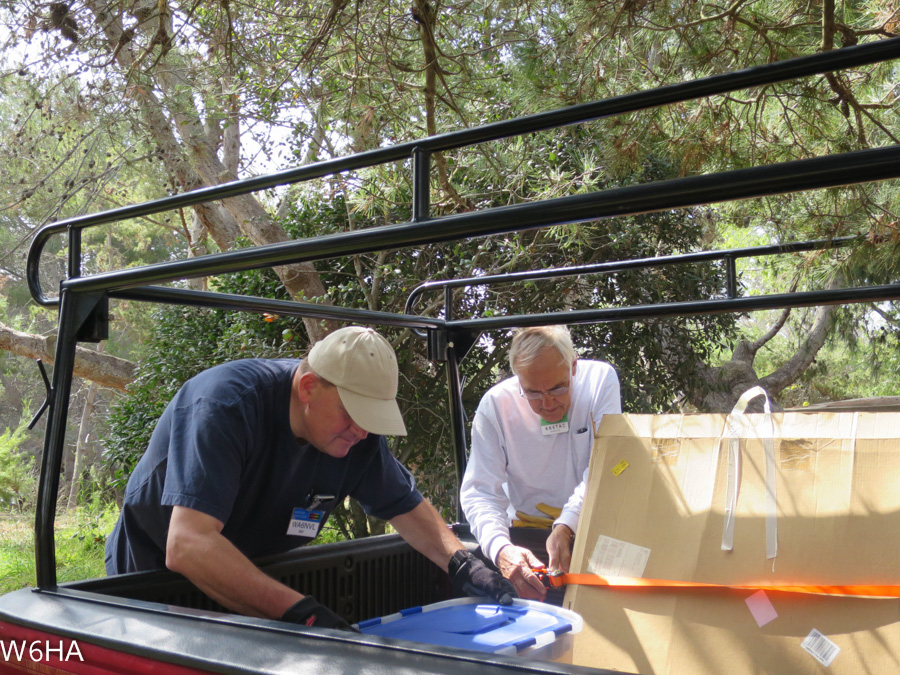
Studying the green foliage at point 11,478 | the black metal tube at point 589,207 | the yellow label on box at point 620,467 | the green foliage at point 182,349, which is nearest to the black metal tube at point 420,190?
the black metal tube at point 589,207

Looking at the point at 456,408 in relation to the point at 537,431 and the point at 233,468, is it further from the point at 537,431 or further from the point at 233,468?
the point at 233,468

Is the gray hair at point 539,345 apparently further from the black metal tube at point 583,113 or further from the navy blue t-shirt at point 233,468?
the black metal tube at point 583,113

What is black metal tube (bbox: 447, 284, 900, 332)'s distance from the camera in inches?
76.4

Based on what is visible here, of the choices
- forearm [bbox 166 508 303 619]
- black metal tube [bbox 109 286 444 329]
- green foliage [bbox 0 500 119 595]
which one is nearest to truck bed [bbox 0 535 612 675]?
forearm [bbox 166 508 303 619]

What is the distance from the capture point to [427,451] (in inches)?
215

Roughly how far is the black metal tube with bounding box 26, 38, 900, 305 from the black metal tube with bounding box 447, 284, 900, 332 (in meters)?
0.92

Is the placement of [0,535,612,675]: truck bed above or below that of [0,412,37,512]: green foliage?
above

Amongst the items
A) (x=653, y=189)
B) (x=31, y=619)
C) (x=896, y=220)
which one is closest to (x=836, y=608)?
(x=653, y=189)

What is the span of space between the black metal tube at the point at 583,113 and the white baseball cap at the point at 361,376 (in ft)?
2.22

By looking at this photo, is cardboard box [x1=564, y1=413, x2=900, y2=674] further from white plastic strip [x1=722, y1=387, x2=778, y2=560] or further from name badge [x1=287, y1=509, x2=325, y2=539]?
name badge [x1=287, y1=509, x2=325, y2=539]

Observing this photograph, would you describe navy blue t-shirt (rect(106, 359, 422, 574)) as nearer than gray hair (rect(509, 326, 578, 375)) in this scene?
Yes

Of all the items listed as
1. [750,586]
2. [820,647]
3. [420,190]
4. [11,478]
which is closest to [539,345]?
[750,586]

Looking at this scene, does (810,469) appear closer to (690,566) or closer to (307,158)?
(690,566)

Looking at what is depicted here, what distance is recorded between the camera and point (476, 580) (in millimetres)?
2305
